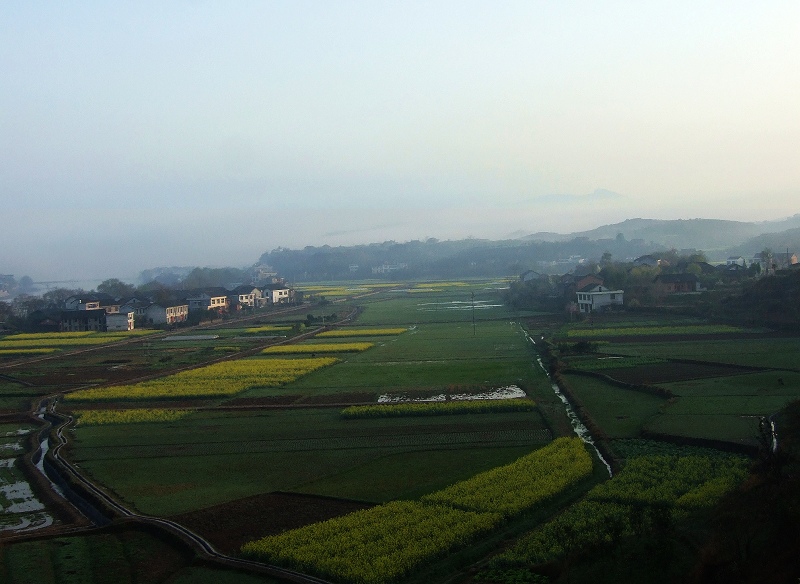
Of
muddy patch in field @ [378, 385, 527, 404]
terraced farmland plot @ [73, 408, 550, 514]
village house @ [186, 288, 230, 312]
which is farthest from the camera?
village house @ [186, 288, 230, 312]

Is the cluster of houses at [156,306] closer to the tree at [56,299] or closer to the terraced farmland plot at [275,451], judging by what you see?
the tree at [56,299]

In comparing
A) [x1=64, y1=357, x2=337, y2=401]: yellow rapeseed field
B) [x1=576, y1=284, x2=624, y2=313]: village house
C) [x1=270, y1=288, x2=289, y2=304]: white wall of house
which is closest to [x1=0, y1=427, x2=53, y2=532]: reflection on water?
[x1=64, y1=357, x2=337, y2=401]: yellow rapeseed field

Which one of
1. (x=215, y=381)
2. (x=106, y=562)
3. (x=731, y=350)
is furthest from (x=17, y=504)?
(x=731, y=350)

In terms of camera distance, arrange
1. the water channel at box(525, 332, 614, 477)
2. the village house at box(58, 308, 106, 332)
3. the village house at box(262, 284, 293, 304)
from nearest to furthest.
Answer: the water channel at box(525, 332, 614, 477), the village house at box(58, 308, 106, 332), the village house at box(262, 284, 293, 304)

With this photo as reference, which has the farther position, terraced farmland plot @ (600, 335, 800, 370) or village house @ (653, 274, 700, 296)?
village house @ (653, 274, 700, 296)

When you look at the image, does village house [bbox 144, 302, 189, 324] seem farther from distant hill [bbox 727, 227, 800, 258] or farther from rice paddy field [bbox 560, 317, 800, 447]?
distant hill [bbox 727, 227, 800, 258]

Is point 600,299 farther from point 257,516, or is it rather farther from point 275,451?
point 257,516
